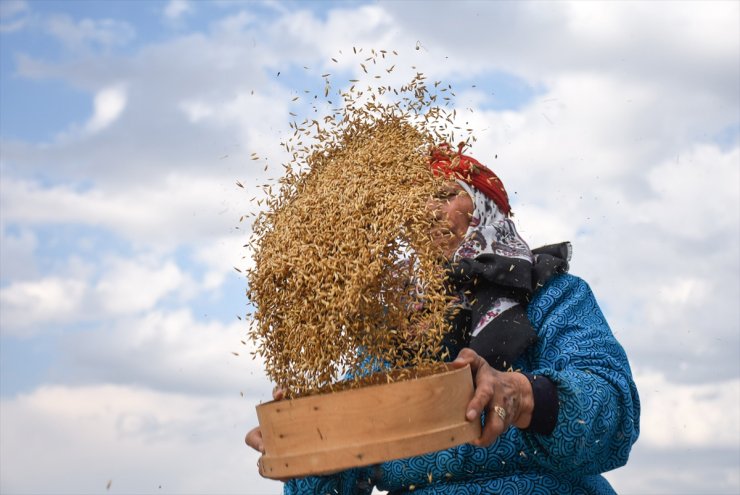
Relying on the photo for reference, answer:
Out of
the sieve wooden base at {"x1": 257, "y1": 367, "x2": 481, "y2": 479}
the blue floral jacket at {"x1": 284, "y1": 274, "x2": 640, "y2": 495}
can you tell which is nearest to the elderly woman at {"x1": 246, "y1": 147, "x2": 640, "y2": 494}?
the blue floral jacket at {"x1": 284, "y1": 274, "x2": 640, "y2": 495}

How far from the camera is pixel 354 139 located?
3.20 metres

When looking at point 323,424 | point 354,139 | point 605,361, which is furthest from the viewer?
point 354,139

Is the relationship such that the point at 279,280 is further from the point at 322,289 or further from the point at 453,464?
the point at 453,464

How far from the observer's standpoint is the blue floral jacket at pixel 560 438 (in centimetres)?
278

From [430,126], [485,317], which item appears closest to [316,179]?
[430,126]

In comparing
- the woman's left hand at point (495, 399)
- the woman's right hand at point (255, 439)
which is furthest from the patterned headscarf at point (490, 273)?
the woman's right hand at point (255, 439)

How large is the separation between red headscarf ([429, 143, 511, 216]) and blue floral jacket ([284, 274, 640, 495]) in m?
0.38

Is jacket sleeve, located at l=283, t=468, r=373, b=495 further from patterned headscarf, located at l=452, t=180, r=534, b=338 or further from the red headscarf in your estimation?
the red headscarf

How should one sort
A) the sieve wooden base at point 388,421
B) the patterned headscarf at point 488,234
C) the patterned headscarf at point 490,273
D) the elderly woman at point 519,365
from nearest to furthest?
1. the sieve wooden base at point 388,421
2. the elderly woman at point 519,365
3. the patterned headscarf at point 490,273
4. the patterned headscarf at point 488,234

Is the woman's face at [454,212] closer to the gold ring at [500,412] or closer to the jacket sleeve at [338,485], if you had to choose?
the gold ring at [500,412]

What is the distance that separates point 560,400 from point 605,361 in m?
0.33

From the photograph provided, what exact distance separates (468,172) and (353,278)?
0.86 m

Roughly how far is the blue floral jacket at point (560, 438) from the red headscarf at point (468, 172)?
0.38 meters

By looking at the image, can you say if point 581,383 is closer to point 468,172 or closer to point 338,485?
point 468,172
